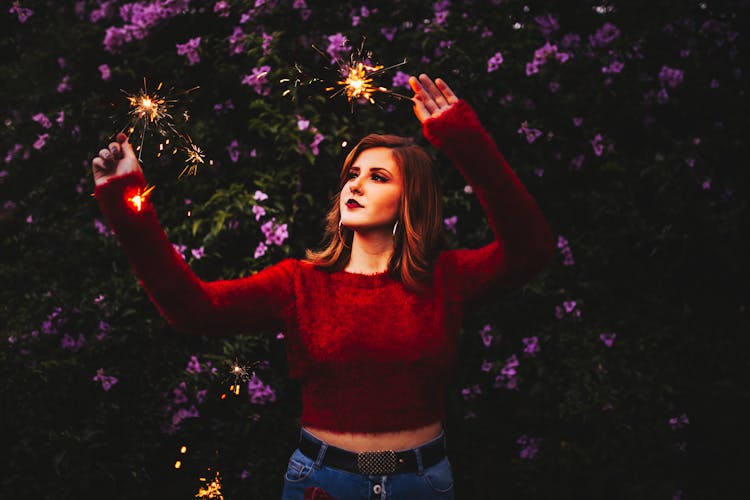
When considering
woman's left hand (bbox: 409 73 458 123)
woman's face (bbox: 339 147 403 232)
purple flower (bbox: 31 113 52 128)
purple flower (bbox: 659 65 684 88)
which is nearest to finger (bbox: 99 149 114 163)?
woman's face (bbox: 339 147 403 232)

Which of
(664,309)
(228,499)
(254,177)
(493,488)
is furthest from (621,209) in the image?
(228,499)

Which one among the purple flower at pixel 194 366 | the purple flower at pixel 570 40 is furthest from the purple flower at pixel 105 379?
the purple flower at pixel 570 40

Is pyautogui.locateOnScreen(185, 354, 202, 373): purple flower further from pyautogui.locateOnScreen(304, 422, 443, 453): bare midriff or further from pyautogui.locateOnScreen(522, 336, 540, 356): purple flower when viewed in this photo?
pyautogui.locateOnScreen(522, 336, 540, 356): purple flower

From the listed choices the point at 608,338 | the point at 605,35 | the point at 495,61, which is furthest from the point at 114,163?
the point at 605,35

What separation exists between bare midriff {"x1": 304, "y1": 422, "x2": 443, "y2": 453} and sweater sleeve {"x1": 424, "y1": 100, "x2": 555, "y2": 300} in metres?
0.52

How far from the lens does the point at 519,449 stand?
11.3 feet

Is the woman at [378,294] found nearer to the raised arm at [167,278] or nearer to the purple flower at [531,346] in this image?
the raised arm at [167,278]

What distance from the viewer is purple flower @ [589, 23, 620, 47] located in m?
3.44

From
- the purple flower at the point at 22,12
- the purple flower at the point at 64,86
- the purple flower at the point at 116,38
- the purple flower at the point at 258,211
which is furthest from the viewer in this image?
the purple flower at the point at 22,12

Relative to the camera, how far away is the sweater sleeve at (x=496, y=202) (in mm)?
1685

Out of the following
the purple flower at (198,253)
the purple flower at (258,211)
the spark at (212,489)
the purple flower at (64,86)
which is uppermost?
the purple flower at (64,86)

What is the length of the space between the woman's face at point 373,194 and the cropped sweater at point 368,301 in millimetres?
186

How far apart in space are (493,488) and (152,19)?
11.0 feet

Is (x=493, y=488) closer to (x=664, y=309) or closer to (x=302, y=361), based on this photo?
(x=664, y=309)
